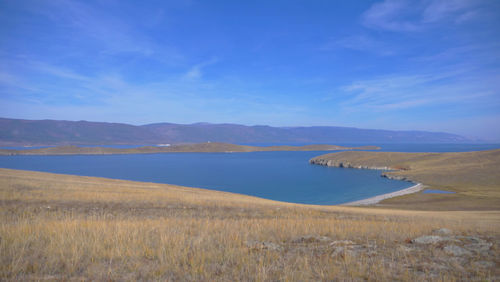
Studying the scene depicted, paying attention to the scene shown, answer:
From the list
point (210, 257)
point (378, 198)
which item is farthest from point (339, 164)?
point (210, 257)

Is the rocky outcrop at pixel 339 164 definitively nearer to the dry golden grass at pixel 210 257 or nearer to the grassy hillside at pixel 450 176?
the grassy hillside at pixel 450 176

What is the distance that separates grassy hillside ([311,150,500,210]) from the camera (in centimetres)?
3262

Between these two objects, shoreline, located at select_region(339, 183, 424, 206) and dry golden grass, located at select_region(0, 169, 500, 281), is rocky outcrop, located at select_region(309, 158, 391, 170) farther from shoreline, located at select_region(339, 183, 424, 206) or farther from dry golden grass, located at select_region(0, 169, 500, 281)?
dry golden grass, located at select_region(0, 169, 500, 281)

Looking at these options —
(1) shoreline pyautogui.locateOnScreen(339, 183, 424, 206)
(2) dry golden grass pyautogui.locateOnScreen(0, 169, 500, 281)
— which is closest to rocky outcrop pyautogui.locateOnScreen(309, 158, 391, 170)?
(1) shoreline pyautogui.locateOnScreen(339, 183, 424, 206)

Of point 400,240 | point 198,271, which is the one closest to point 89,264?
point 198,271

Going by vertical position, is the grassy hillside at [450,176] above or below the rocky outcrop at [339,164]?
above

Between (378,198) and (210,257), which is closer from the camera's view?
(210,257)

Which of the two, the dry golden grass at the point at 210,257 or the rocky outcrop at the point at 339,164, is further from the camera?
the rocky outcrop at the point at 339,164

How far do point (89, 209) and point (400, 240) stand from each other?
12.0m

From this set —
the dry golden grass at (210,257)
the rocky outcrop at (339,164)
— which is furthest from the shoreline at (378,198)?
the rocky outcrop at (339,164)

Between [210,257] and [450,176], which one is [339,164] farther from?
[210,257]

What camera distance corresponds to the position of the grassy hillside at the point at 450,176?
32.6 metres

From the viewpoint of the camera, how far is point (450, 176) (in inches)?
2120

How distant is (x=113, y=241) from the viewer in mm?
5598
